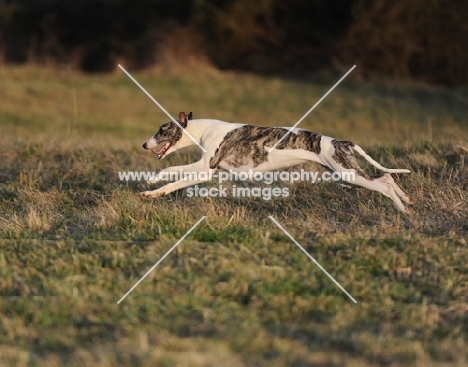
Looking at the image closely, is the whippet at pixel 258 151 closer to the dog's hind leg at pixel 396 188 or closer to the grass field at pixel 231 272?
the dog's hind leg at pixel 396 188

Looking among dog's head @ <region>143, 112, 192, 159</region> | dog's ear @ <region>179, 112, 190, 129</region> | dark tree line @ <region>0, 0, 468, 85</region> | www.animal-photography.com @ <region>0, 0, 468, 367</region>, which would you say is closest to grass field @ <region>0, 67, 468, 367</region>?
www.animal-photography.com @ <region>0, 0, 468, 367</region>

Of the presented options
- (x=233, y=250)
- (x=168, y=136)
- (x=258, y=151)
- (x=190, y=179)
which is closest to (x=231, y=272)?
(x=233, y=250)

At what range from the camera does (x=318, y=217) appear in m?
6.98

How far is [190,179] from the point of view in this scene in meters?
7.27

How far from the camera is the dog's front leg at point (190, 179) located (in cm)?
727

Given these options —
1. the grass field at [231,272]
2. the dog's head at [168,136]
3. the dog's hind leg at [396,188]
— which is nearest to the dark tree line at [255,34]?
the grass field at [231,272]

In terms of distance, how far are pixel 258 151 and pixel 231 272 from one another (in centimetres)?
196

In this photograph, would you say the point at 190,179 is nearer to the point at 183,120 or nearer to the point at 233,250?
the point at 183,120

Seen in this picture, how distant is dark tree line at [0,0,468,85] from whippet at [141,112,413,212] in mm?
16146

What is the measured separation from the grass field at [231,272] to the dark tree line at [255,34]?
14546 mm

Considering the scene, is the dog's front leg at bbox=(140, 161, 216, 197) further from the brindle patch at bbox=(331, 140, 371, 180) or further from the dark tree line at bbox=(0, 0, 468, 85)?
the dark tree line at bbox=(0, 0, 468, 85)

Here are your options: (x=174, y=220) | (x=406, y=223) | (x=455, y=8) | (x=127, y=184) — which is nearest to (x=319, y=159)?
(x=406, y=223)

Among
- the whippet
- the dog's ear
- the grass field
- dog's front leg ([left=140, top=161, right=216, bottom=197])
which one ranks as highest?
the dog's ear

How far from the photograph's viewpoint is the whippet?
7.06 meters
